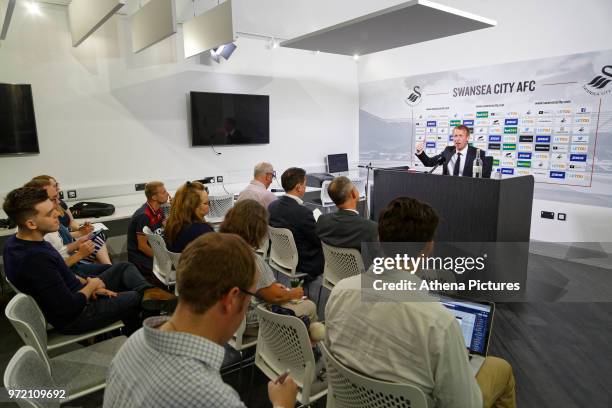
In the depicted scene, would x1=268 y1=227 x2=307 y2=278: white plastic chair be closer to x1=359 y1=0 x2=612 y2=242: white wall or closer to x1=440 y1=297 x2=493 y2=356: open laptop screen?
x1=440 y1=297 x2=493 y2=356: open laptop screen

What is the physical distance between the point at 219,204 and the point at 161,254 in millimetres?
1647

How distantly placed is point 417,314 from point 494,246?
7.61 ft

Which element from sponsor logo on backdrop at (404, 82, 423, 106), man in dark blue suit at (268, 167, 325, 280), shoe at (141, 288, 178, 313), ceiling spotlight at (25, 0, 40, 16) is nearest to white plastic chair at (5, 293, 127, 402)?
shoe at (141, 288, 178, 313)

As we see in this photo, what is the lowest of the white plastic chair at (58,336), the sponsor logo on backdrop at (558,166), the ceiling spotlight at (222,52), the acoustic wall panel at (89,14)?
the white plastic chair at (58,336)

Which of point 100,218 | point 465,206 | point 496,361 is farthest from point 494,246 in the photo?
point 100,218

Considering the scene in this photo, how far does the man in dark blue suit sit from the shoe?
104cm

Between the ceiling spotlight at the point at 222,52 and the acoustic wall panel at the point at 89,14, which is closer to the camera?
the acoustic wall panel at the point at 89,14

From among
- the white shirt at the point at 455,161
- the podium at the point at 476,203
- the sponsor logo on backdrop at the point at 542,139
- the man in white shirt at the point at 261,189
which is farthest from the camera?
the sponsor logo on backdrop at the point at 542,139

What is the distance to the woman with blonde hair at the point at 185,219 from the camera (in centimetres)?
268

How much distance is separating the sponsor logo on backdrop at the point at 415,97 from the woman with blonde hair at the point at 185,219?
15.7ft

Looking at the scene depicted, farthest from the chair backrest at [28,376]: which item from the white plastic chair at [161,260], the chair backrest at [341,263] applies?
the chair backrest at [341,263]

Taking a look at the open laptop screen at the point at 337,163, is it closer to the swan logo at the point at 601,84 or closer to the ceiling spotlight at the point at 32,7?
the swan logo at the point at 601,84

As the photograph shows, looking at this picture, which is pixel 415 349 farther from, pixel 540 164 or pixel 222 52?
pixel 222 52

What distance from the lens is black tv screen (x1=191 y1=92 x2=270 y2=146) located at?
568 cm
